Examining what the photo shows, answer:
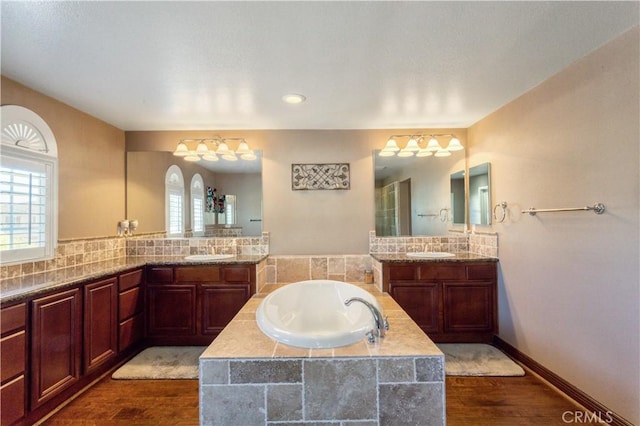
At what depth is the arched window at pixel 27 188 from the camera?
86.4 inches

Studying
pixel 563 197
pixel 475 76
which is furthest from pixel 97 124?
pixel 563 197

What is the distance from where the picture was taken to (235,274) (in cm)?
303

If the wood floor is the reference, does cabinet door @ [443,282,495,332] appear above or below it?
above

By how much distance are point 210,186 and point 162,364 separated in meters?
1.91

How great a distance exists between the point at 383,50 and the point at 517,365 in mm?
2814

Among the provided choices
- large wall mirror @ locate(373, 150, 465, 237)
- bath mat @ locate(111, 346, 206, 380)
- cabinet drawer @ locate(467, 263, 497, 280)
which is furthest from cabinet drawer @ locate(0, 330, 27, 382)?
cabinet drawer @ locate(467, 263, 497, 280)

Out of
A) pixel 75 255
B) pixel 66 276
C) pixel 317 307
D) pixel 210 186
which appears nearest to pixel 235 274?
pixel 317 307

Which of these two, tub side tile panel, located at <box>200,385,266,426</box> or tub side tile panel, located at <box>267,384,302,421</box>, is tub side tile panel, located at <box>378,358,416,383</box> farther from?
tub side tile panel, located at <box>200,385,266,426</box>

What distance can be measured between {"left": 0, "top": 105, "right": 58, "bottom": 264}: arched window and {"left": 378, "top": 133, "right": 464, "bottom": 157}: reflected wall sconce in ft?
10.4

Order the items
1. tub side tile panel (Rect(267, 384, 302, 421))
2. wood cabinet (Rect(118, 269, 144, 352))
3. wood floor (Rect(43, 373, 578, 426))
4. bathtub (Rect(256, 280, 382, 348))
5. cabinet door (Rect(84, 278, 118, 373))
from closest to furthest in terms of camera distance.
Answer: tub side tile panel (Rect(267, 384, 302, 421)) → wood floor (Rect(43, 373, 578, 426)) → cabinet door (Rect(84, 278, 118, 373)) → bathtub (Rect(256, 280, 382, 348)) → wood cabinet (Rect(118, 269, 144, 352))

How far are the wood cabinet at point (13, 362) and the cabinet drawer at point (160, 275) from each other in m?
1.17

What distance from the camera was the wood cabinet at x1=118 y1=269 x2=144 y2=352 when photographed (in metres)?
2.71

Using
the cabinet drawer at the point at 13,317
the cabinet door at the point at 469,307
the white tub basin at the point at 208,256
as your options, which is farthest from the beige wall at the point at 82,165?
the cabinet door at the point at 469,307

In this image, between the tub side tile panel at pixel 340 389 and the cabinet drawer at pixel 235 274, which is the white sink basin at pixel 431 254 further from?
the tub side tile panel at pixel 340 389
